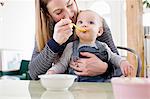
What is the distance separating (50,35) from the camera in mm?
1583

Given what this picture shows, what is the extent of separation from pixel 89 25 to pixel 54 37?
23cm

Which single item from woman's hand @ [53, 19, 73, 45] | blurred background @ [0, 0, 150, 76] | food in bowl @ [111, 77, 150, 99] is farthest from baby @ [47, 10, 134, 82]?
blurred background @ [0, 0, 150, 76]

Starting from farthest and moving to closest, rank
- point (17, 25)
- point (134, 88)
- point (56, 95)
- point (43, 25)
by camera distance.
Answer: point (17, 25)
point (43, 25)
point (56, 95)
point (134, 88)

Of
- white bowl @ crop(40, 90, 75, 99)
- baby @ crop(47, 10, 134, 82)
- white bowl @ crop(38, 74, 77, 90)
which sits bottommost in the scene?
white bowl @ crop(40, 90, 75, 99)

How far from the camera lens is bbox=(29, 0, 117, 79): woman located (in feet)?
4.56

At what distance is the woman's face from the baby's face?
5 centimetres

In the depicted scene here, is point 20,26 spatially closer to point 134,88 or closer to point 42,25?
point 42,25

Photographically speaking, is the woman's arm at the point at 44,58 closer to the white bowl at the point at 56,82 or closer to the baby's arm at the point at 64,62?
the baby's arm at the point at 64,62

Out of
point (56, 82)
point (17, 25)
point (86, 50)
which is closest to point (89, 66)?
point (86, 50)

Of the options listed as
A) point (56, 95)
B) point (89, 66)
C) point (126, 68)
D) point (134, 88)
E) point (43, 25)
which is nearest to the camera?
point (134, 88)

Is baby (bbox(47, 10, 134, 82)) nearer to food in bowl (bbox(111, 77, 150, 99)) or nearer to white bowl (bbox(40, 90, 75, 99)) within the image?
white bowl (bbox(40, 90, 75, 99))

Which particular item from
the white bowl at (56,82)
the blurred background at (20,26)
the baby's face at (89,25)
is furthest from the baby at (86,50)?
the blurred background at (20,26)

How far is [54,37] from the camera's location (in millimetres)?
1395

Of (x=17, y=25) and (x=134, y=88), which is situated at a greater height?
(x=17, y=25)
